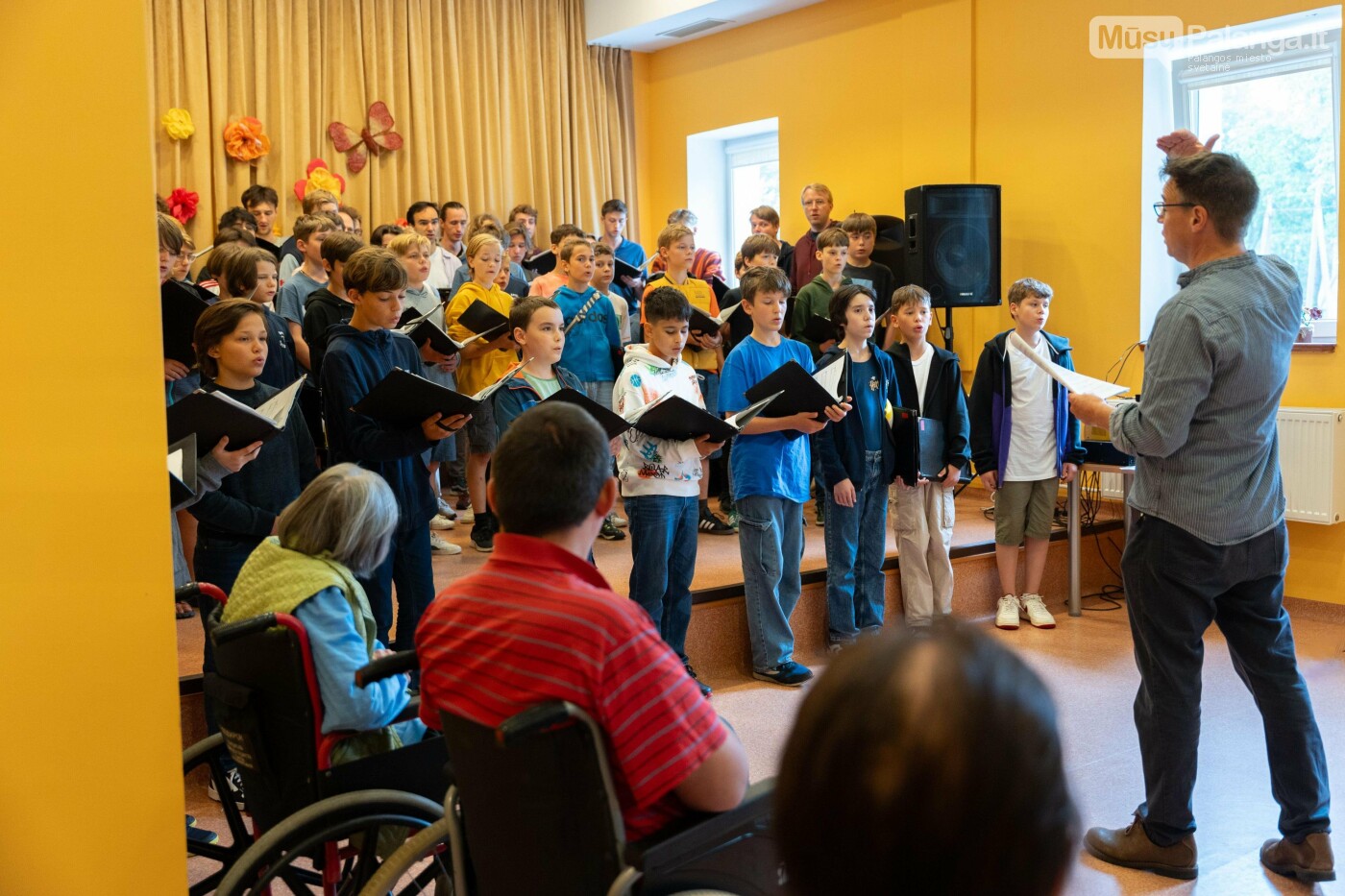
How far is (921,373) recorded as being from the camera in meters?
4.20

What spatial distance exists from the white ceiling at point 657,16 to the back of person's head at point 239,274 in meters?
4.15

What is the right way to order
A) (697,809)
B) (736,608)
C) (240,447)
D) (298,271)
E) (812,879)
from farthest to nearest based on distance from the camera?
(298,271)
(736,608)
(240,447)
(697,809)
(812,879)

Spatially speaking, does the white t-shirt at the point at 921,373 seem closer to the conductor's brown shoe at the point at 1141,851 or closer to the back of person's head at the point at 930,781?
the conductor's brown shoe at the point at 1141,851

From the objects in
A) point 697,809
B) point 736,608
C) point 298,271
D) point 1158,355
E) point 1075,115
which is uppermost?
point 1075,115

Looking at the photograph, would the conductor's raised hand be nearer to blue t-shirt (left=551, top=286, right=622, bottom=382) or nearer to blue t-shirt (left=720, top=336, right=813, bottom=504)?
blue t-shirt (left=720, top=336, right=813, bottom=504)

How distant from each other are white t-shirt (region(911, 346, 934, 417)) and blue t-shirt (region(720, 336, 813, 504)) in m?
0.60

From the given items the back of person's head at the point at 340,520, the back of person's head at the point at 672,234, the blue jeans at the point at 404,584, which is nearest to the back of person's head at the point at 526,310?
the blue jeans at the point at 404,584

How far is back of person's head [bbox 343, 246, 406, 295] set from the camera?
9.69ft

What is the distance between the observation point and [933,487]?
412cm

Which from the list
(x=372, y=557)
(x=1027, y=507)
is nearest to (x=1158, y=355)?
(x=372, y=557)

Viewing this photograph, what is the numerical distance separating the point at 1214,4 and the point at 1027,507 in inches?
96.5

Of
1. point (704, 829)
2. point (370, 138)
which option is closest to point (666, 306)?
point (704, 829)

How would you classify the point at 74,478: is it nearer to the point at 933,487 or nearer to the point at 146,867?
the point at 146,867

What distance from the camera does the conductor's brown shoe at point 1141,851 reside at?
2.41 meters
